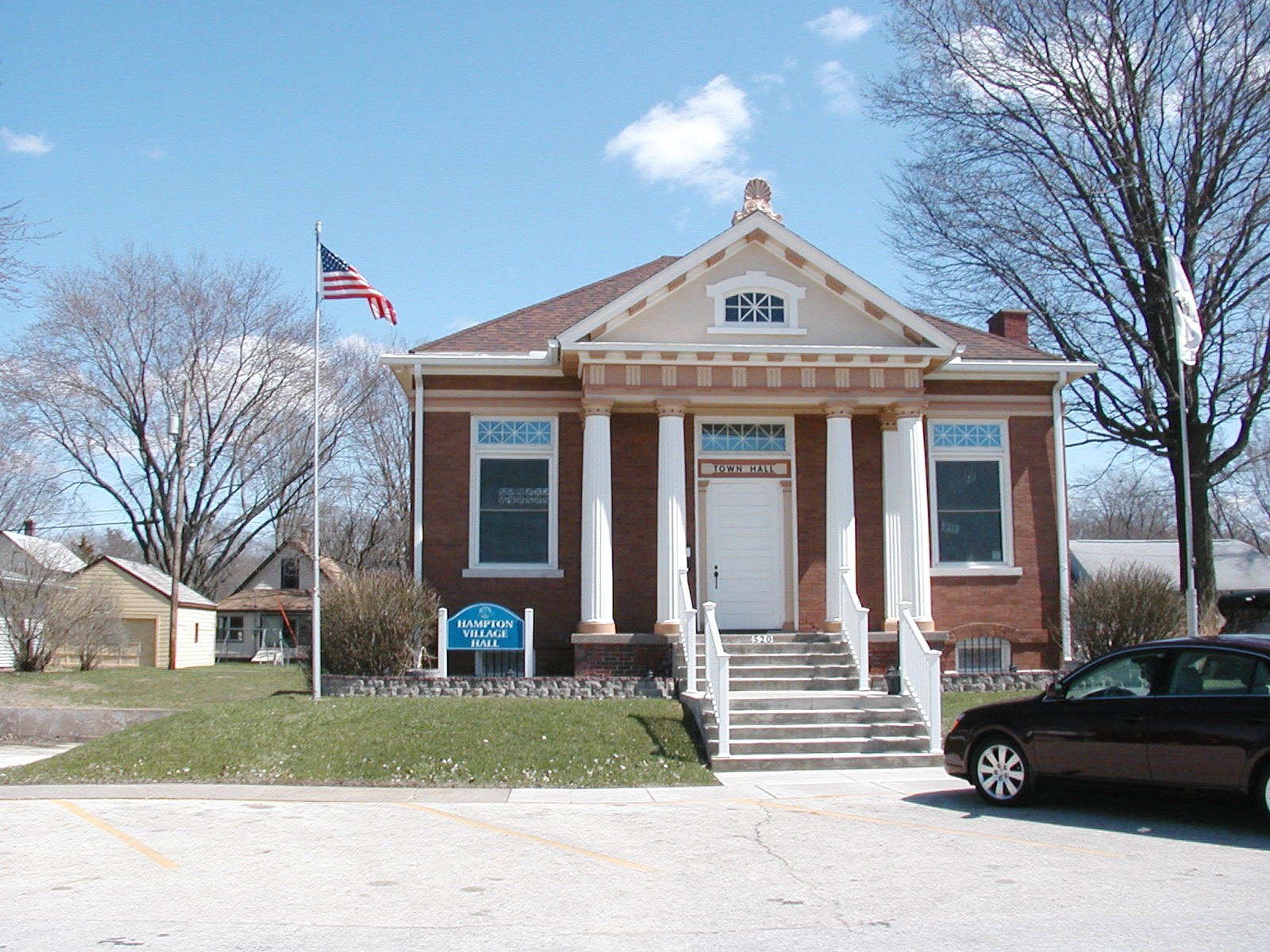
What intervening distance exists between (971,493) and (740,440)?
161 inches

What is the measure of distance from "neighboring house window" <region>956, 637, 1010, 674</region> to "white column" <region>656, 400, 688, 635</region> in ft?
16.7

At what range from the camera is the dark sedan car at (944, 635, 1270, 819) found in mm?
8586

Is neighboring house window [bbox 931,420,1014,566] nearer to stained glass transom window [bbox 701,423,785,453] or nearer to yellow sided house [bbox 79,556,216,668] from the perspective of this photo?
stained glass transom window [bbox 701,423,785,453]

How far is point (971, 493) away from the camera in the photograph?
1959cm

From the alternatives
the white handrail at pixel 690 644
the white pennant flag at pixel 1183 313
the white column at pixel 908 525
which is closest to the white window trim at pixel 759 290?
the white column at pixel 908 525

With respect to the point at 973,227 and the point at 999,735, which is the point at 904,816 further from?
the point at 973,227

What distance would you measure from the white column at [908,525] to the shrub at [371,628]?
728cm

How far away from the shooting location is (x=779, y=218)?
746 inches

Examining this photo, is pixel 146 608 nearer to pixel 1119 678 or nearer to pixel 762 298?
pixel 762 298

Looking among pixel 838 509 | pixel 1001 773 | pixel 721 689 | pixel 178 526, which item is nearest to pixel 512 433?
pixel 838 509

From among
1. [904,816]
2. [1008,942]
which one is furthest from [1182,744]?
[1008,942]

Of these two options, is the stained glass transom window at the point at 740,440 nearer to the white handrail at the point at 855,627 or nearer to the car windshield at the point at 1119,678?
the white handrail at the point at 855,627

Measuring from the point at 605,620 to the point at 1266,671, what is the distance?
10.0 m

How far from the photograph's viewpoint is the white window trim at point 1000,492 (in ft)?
63.1
